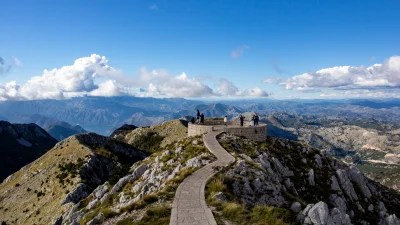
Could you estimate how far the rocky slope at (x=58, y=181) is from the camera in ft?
186

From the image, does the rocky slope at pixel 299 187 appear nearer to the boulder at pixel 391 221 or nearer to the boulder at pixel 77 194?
the boulder at pixel 391 221

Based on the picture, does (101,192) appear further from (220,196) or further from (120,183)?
(220,196)

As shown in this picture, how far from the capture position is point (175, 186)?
2419 cm

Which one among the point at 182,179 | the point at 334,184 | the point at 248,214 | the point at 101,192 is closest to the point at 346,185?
the point at 334,184

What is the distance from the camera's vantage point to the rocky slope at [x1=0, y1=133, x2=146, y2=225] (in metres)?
56.6

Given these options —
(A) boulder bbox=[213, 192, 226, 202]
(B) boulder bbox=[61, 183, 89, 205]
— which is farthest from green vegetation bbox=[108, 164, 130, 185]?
(A) boulder bbox=[213, 192, 226, 202]

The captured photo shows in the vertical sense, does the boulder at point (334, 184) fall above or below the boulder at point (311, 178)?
below

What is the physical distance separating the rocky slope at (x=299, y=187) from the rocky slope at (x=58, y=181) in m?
26.2

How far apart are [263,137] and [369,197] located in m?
26.0

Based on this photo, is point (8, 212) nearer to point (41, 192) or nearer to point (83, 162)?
point (41, 192)

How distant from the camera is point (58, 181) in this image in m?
66.1

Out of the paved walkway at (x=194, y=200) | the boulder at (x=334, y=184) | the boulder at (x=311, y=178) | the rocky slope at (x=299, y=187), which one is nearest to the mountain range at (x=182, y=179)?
the boulder at (x=311, y=178)

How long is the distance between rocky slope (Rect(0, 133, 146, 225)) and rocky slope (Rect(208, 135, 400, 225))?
26.2 m

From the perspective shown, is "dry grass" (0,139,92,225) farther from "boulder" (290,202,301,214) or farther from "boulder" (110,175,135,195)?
"boulder" (290,202,301,214)
